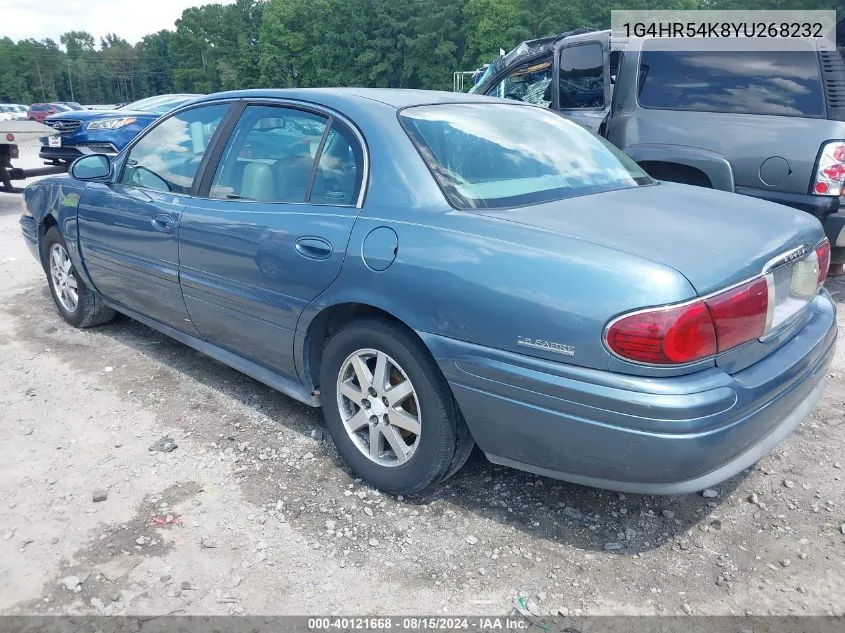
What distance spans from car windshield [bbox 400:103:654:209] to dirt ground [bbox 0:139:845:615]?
4.10ft

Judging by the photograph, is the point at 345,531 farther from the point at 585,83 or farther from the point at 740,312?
the point at 585,83

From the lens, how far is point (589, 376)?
7.01 ft

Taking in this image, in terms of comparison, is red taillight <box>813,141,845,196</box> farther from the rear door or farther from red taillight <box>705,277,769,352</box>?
red taillight <box>705,277,769,352</box>

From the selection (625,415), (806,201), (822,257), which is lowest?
(625,415)

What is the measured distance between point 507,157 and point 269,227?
109cm

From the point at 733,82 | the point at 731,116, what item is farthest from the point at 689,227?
the point at 733,82

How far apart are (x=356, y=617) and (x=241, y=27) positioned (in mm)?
88844

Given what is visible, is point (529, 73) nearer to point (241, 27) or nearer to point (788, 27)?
point (788, 27)

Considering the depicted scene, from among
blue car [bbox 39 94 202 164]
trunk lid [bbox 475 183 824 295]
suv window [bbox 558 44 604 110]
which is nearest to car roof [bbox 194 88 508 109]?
trunk lid [bbox 475 183 824 295]

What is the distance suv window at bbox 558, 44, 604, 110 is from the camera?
20.4ft

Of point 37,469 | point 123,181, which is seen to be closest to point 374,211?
point 37,469

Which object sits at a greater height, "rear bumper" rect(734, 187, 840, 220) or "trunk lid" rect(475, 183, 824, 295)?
"trunk lid" rect(475, 183, 824, 295)

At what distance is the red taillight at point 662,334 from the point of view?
2053mm

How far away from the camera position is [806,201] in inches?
191
